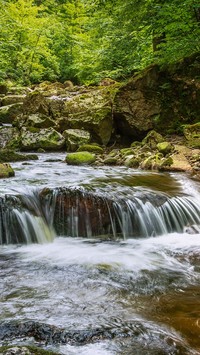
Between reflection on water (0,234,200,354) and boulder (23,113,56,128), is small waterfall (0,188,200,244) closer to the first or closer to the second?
reflection on water (0,234,200,354)

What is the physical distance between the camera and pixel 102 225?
231 inches

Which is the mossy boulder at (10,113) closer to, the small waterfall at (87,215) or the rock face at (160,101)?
the rock face at (160,101)

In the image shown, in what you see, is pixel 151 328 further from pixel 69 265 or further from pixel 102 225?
pixel 102 225

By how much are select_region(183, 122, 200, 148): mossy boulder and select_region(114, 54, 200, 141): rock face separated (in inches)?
35.5

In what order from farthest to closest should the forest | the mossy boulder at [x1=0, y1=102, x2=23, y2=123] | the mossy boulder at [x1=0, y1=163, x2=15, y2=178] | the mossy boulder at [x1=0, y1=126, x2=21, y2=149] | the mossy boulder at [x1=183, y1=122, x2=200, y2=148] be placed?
the mossy boulder at [x1=0, y1=102, x2=23, y2=123], the mossy boulder at [x1=0, y1=126, x2=21, y2=149], the mossy boulder at [x1=183, y1=122, x2=200, y2=148], the forest, the mossy boulder at [x1=0, y1=163, x2=15, y2=178]

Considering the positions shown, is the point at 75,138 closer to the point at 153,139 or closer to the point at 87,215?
the point at 153,139

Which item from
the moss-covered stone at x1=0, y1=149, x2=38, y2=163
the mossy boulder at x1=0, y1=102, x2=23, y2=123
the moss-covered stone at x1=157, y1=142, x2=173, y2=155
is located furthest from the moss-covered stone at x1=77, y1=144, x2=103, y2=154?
the mossy boulder at x1=0, y1=102, x2=23, y2=123

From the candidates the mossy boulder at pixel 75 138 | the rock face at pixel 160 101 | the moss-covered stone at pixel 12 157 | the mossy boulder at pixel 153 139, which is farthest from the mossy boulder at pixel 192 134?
the moss-covered stone at pixel 12 157

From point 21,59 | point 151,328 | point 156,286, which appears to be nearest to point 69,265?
point 156,286

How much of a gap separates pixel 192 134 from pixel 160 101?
1.92m

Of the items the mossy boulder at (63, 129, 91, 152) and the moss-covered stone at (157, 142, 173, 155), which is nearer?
the moss-covered stone at (157, 142, 173, 155)

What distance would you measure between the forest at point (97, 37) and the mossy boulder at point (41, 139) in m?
4.00

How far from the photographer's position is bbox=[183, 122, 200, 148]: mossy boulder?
1004 cm

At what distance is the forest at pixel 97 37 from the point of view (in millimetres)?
9766
